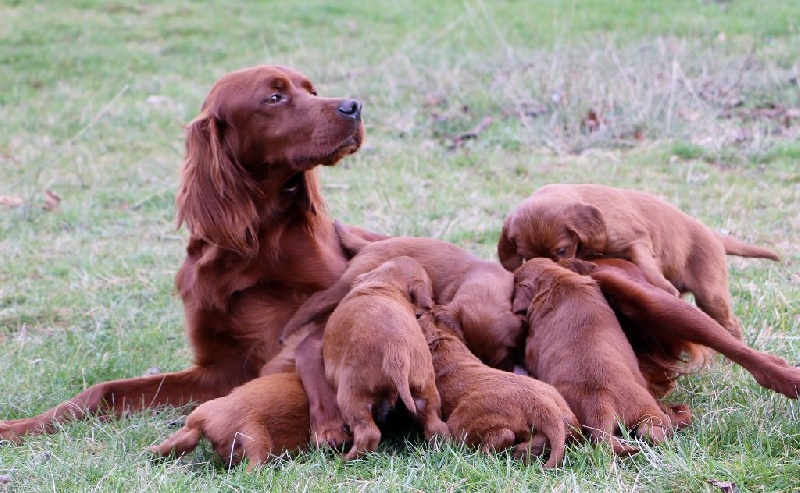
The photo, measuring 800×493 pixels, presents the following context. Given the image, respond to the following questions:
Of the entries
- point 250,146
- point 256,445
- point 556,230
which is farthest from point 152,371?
point 556,230

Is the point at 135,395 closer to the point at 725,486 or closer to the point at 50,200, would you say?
the point at 725,486

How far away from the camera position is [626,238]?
4090 mm

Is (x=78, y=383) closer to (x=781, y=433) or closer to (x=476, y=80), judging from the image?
(x=781, y=433)

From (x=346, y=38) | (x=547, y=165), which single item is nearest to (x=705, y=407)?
(x=547, y=165)

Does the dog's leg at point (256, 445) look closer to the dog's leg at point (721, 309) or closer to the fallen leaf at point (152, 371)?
the fallen leaf at point (152, 371)

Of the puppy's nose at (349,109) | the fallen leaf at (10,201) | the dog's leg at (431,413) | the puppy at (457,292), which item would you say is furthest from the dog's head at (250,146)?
the fallen leaf at (10,201)

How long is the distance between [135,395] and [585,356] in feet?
5.73

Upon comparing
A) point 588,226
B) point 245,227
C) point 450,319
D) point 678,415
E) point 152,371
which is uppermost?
point 245,227

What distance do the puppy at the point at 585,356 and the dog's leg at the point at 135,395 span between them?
1.22m

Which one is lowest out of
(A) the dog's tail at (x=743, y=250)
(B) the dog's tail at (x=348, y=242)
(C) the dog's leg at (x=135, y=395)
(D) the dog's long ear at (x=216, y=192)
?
(C) the dog's leg at (x=135, y=395)

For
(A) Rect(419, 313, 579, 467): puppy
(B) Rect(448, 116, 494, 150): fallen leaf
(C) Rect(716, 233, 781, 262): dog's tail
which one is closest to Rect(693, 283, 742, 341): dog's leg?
(C) Rect(716, 233, 781, 262): dog's tail

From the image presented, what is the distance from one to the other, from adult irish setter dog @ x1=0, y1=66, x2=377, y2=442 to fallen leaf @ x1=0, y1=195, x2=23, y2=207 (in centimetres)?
322

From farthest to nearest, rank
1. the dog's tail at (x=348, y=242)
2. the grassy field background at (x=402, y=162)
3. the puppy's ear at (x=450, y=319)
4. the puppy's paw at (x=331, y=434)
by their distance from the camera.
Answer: the dog's tail at (x=348, y=242) → the puppy's ear at (x=450, y=319) → the puppy's paw at (x=331, y=434) → the grassy field background at (x=402, y=162)

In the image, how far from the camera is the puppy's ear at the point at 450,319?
3.44 m
